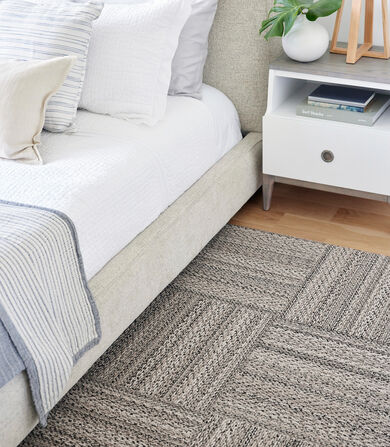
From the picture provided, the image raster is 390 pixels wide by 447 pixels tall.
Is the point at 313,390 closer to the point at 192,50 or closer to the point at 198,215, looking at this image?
the point at 198,215

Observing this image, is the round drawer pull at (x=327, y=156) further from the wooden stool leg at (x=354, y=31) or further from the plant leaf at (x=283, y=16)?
the plant leaf at (x=283, y=16)

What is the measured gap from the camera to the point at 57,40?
2.31 m

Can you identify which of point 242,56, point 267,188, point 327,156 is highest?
point 242,56

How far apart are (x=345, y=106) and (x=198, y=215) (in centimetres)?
68

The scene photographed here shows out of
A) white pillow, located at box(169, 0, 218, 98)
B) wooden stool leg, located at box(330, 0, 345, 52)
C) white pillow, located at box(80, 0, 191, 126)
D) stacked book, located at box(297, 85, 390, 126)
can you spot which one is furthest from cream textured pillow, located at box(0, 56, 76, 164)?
wooden stool leg, located at box(330, 0, 345, 52)

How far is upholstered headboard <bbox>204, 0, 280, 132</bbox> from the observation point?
267 cm

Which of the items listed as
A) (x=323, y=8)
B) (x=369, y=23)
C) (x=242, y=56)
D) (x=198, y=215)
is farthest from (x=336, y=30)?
(x=198, y=215)

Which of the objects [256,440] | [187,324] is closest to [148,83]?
[187,324]

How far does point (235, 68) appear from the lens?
2756 millimetres

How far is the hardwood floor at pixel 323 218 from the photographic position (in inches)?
102

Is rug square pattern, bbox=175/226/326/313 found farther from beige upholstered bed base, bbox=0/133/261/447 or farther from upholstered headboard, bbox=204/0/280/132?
upholstered headboard, bbox=204/0/280/132

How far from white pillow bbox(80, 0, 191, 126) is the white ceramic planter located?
40 centimetres

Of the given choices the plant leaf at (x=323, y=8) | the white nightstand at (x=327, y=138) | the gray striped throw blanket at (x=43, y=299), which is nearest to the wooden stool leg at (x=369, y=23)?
the white nightstand at (x=327, y=138)

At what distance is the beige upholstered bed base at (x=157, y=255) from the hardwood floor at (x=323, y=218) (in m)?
0.12
